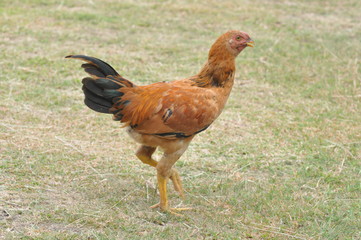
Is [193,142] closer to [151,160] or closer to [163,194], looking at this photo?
[151,160]

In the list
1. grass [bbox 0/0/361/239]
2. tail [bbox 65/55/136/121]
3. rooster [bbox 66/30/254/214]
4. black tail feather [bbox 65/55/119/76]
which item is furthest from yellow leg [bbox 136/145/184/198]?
black tail feather [bbox 65/55/119/76]

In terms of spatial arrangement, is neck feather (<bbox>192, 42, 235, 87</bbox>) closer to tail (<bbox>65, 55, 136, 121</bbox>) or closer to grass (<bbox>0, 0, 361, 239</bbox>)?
tail (<bbox>65, 55, 136, 121</bbox>)

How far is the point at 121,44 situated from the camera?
31.8 ft

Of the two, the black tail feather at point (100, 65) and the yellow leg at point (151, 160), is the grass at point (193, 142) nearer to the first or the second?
the yellow leg at point (151, 160)

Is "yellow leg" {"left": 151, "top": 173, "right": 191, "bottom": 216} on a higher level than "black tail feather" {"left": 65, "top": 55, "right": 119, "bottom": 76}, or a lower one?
lower

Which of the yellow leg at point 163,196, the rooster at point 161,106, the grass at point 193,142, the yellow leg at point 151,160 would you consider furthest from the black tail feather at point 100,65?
the grass at point 193,142

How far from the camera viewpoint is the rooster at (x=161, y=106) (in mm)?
4621

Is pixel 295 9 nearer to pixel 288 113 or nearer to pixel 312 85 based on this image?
pixel 312 85

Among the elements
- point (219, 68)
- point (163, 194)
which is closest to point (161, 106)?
point (219, 68)

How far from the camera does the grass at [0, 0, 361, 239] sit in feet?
15.1

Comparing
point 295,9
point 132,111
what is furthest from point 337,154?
point 295,9

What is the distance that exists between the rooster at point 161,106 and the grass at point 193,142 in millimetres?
579

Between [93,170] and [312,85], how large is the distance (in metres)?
4.37

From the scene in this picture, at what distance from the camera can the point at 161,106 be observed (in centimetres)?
465
